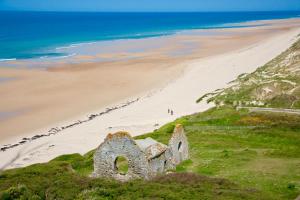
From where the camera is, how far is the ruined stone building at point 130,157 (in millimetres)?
20969

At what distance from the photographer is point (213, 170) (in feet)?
77.3

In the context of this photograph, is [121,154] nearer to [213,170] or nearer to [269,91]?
[213,170]

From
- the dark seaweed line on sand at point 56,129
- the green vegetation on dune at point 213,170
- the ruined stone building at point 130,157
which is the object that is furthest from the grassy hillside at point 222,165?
the dark seaweed line on sand at point 56,129

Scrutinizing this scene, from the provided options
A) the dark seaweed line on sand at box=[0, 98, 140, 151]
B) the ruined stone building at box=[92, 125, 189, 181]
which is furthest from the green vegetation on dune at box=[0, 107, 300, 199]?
the dark seaweed line on sand at box=[0, 98, 140, 151]

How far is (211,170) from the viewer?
77.5 feet

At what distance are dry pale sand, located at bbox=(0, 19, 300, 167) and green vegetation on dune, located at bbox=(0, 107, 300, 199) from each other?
7375 mm

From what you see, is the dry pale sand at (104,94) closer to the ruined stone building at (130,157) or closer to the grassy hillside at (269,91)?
the grassy hillside at (269,91)

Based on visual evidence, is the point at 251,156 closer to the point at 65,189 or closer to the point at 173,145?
the point at 173,145

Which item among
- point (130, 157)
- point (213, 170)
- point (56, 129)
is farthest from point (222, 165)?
point (56, 129)

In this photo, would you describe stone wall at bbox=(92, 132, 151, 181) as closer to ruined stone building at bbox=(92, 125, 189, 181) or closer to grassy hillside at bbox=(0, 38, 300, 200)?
ruined stone building at bbox=(92, 125, 189, 181)

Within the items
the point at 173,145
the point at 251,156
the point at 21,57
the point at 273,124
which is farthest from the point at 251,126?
the point at 21,57

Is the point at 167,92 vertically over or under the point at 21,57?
under

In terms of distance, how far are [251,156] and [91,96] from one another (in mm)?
36198

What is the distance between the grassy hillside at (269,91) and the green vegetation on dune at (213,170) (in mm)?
4474
